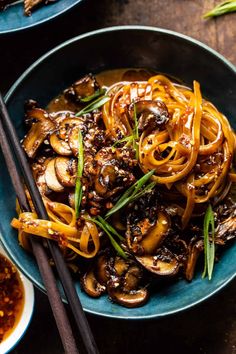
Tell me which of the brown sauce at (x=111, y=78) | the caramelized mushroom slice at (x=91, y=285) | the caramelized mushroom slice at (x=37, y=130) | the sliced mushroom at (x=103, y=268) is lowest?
the caramelized mushroom slice at (x=91, y=285)

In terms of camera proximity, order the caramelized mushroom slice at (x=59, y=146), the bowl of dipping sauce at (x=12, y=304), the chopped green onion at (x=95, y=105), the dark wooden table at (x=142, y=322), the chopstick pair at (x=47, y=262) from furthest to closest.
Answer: the dark wooden table at (x=142, y=322)
the bowl of dipping sauce at (x=12, y=304)
the chopped green onion at (x=95, y=105)
the caramelized mushroom slice at (x=59, y=146)
the chopstick pair at (x=47, y=262)

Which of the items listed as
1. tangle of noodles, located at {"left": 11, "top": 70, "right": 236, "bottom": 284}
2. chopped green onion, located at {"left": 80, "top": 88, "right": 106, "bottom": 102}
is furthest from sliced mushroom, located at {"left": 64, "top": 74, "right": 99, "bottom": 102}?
tangle of noodles, located at {"left": 11, "top": 70, "right": 236, "bottom": 284}

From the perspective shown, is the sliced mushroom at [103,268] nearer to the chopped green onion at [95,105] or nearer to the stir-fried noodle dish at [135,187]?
the stir-fried noodle dish at [135,187]

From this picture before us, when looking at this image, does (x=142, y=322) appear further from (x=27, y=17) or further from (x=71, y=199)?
(x=27, y=17)

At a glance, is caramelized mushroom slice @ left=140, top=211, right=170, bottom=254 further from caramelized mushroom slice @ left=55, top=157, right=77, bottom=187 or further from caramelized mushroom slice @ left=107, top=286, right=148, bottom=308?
caramelized mushroom slice @ left=55, top=157, right=77, bottom=187

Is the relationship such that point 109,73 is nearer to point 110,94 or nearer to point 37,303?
point 110,94

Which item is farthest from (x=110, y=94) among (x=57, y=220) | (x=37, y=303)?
(x=37, y=303)

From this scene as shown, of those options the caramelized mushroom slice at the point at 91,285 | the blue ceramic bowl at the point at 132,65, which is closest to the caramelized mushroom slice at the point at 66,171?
the blue ceramic bowl at the point at 132,65
